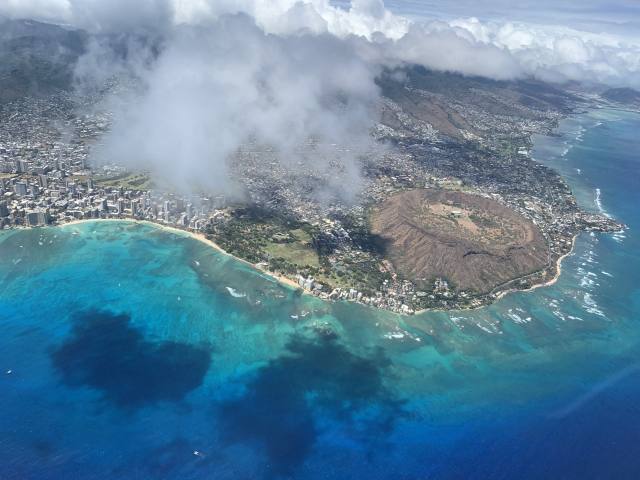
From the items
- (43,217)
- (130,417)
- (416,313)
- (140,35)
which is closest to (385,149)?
(416,313)

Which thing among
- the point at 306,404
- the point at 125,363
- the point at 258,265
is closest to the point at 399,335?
the point at 306,404

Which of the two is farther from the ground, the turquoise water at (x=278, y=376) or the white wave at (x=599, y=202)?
the white wave at (x=599, y=202)

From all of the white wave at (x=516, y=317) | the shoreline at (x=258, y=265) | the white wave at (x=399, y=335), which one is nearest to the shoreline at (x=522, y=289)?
the shoreline at (x=258, y=265)

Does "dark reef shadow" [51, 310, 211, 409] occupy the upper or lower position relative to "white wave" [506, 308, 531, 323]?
lower

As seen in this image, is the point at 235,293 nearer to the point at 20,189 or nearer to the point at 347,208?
the point at 347,208

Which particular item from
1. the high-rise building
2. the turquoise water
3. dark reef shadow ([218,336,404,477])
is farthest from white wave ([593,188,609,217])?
the high-rise building

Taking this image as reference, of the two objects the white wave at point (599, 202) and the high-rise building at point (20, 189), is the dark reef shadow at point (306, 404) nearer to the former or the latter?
the high-rise building at point (20, 189)

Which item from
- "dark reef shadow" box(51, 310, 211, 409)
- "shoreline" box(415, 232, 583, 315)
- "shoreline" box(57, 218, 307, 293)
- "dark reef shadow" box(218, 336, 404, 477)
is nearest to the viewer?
"dark reef shadow" box(218, 336, 404, 477)

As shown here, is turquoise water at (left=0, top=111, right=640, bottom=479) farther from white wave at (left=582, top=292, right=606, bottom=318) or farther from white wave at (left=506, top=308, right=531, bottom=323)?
white wave at (left=506, top=308, right=531, bottom=323)

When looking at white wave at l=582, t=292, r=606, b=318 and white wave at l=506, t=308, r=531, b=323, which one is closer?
white wave at l=506, t=308, r=531, b=323

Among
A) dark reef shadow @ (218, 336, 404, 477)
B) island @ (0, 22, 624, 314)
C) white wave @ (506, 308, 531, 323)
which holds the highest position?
island @ (0, 22, 624, 314)
